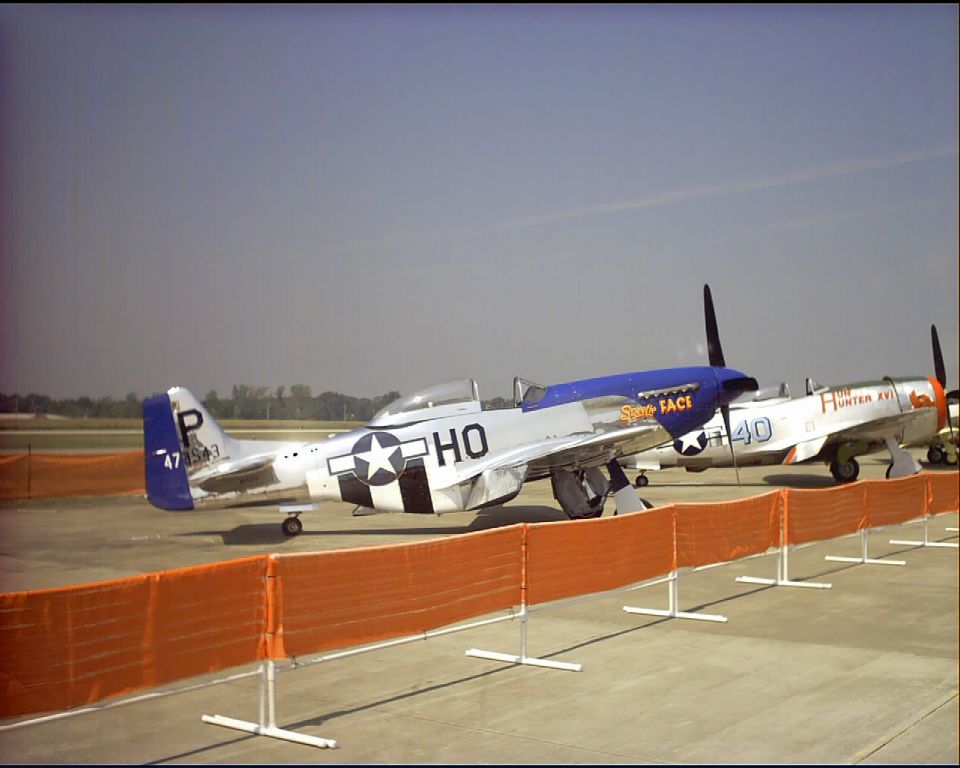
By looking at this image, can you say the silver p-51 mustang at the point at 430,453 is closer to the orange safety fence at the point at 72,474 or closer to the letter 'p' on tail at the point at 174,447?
the letter 'p' on tail at the point at 174,447

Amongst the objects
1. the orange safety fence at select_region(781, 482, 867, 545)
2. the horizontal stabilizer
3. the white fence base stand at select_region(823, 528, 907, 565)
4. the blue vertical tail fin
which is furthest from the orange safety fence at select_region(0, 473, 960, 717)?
the horizontal stabilizer

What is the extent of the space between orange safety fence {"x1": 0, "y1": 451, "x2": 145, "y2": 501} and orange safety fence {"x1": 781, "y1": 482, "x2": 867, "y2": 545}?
14.7 meters

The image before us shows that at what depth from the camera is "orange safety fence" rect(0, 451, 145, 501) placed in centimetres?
2017

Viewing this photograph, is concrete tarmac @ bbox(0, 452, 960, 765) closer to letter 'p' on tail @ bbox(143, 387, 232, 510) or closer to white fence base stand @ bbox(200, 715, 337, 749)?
white fence base stand @ bbox(200, 715, 337, 749)

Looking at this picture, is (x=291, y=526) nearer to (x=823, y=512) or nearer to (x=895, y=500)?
(x=823, y=512)

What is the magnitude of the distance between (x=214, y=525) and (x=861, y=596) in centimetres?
897

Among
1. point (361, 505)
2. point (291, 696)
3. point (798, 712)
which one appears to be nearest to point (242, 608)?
point (291, 696)

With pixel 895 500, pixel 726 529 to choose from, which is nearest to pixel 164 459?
pixel 726 529

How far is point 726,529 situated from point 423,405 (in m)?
4.90

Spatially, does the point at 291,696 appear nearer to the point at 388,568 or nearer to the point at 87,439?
the point at 388,568

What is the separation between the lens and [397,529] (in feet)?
46.9

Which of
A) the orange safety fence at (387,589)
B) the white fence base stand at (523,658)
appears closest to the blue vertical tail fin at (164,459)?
the white fence base stand at (523,658)

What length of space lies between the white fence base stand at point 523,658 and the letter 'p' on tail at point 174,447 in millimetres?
7743

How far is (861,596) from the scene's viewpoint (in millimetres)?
9875
